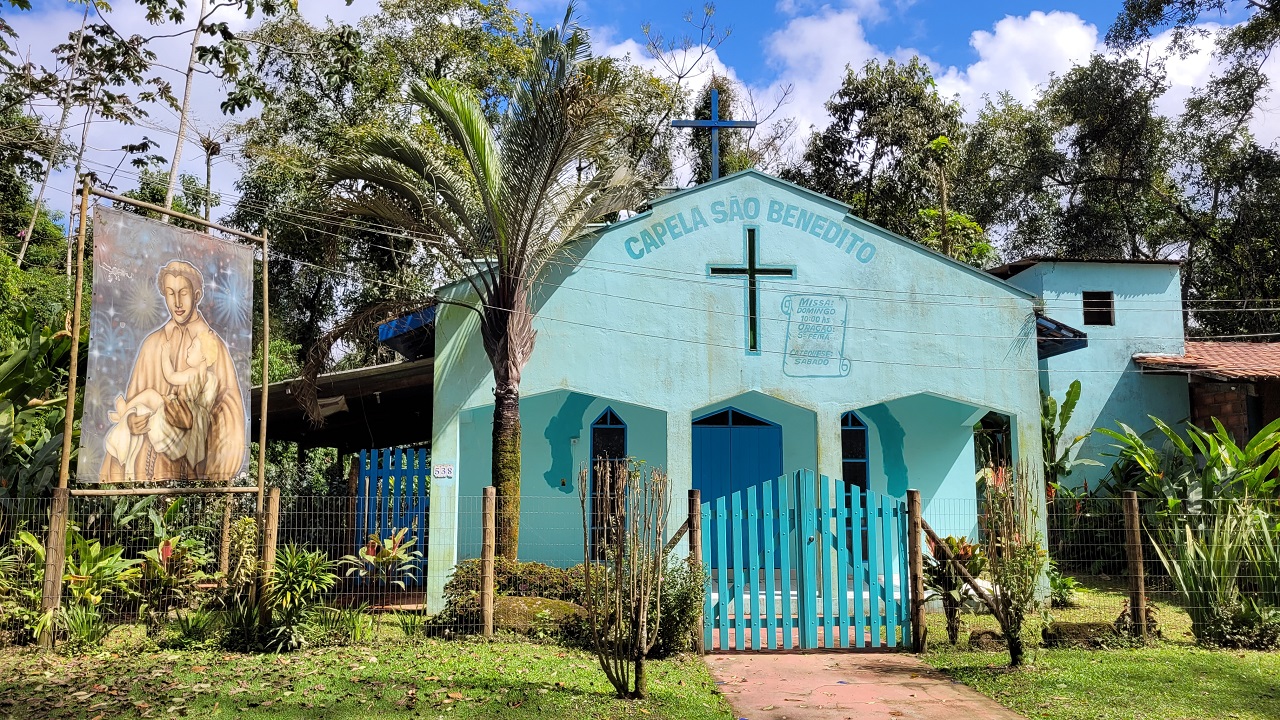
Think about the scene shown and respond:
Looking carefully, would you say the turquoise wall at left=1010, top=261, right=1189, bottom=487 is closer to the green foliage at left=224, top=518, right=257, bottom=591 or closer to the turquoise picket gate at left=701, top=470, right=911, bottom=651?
the turquoise picket gate at left=701, top=470, right=911, bottom=651

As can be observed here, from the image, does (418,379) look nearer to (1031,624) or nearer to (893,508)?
(893,508)

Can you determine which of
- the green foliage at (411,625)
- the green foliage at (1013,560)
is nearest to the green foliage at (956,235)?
the green foliage at (1013,560)

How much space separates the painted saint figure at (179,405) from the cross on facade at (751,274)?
6.25 m

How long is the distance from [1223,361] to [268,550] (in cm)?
1693

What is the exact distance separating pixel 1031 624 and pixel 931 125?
18.8m

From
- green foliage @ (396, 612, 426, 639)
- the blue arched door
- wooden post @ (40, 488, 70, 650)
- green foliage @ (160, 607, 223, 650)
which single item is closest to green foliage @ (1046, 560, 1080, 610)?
the blue arched door

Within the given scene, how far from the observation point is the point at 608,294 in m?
12.5

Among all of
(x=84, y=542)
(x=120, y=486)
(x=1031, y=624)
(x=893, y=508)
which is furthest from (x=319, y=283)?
(x=1031, y=624)

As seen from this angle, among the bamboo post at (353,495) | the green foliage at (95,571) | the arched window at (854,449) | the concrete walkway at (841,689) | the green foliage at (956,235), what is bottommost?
the concrete walkway at (841,689)

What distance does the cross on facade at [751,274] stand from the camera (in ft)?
41.5

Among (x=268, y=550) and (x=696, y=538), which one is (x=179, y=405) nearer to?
(x=268, y=550)

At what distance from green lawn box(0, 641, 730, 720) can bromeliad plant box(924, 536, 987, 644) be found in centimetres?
286

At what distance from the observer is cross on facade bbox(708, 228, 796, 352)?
1266 centimetres

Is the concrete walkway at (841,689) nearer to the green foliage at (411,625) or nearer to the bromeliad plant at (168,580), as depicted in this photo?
the green foliage at (411,625)
